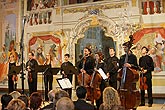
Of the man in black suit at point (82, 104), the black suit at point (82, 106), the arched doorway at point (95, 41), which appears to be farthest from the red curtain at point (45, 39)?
the black suit at point (82, 106)

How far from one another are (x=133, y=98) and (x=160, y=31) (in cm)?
392

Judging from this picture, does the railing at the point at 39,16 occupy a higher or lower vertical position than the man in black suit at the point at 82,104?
higher

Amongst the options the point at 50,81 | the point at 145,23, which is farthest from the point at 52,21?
the point at 145,23

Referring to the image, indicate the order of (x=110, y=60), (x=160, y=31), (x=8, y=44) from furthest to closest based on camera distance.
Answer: (x=8, y=44) → (x=160, y=31) → (x=110, y=60)

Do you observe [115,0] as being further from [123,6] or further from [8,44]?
[8,44]

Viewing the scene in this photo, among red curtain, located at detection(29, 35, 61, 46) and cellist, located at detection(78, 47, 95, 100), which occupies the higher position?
red curtain, located at detection(29, 35, 61, 46)

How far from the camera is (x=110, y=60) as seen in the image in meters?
7.83

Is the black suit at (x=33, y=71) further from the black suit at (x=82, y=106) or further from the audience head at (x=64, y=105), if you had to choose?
the audience head at (x=64, y=105)

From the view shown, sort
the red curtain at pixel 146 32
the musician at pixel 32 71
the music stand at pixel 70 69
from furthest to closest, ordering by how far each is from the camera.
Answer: the red curtain at pixel 146 32
the musician at pixel 32 71
the music stand at pixel 70 69

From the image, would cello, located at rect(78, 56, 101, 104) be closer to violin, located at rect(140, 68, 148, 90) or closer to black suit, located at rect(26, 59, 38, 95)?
violin, located at rect(140, 68, 148, 90)

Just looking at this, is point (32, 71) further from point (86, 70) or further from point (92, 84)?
point (92, 84)

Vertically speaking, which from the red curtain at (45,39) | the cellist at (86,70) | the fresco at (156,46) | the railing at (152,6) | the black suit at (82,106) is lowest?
the black suit at (82,106)

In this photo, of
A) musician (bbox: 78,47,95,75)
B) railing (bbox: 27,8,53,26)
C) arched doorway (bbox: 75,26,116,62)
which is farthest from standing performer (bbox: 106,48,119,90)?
railing (bbox: 27,8,53,26)

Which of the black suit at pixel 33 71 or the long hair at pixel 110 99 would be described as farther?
the black suit at pixel 33 71
